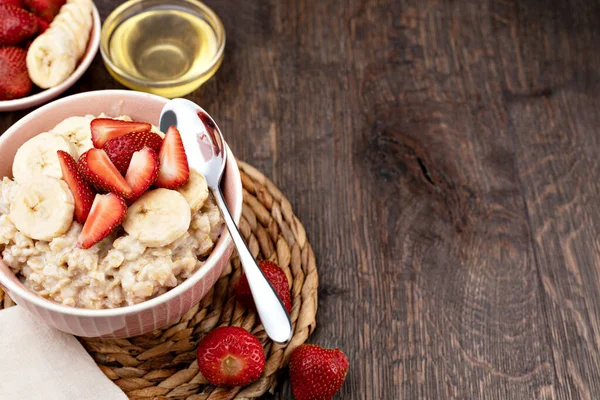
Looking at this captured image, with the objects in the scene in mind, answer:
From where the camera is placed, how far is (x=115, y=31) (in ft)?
6.81

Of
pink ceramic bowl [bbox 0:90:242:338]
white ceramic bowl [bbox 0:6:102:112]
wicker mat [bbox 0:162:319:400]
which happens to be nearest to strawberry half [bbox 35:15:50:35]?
white ceramic bowl [bbox 0:6:102:112]

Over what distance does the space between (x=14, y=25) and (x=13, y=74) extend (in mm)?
128

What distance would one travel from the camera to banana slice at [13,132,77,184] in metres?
1.42

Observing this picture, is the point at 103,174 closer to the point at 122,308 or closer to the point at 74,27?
the point at 122,308

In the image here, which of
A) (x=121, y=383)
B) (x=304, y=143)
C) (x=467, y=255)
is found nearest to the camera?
(x=121, y=383)

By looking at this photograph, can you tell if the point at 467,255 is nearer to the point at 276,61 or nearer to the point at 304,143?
the point at 304,143

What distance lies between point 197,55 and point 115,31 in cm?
24

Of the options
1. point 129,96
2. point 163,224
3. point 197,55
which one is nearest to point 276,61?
point 197,55

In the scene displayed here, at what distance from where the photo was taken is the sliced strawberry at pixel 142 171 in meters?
1.37

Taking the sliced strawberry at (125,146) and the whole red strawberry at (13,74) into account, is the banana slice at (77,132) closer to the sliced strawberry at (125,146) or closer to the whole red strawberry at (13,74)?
the sliced strawberry at (125,146)

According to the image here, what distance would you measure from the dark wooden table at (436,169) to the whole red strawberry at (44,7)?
18 cm

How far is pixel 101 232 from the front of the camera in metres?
1.32

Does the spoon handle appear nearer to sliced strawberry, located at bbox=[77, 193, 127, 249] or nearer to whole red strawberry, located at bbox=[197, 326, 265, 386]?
whole red strawberry, located at bbox=[197, 326, 265, 386]

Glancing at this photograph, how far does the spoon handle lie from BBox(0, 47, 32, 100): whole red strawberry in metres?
0.77
